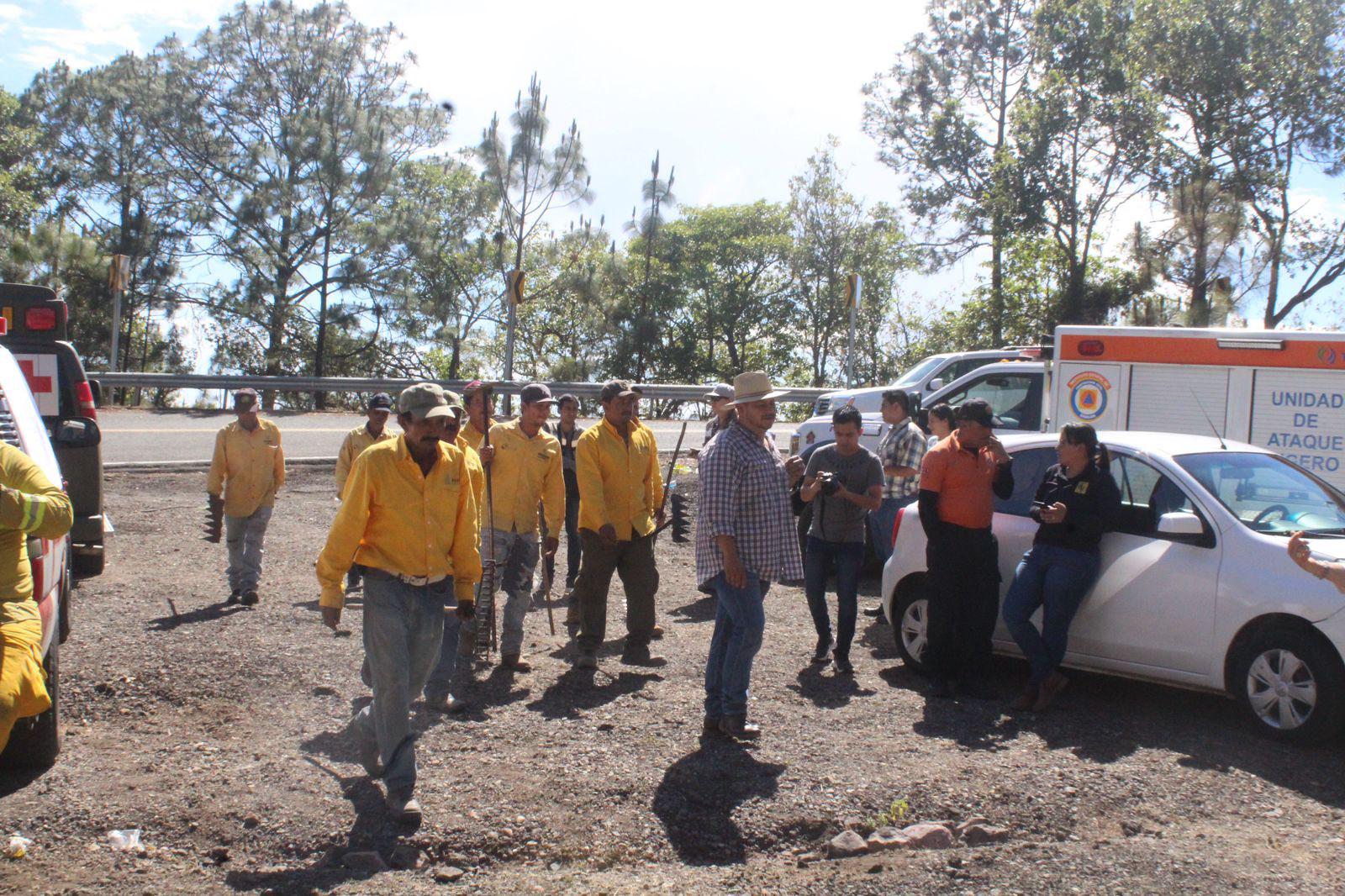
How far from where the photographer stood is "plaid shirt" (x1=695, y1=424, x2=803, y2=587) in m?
5.90

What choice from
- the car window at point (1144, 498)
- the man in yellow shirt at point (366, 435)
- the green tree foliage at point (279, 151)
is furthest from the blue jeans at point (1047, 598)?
the green tree foliage at point (279, 151)

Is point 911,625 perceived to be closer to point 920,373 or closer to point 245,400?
point 245,400

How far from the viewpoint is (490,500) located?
7.44 m

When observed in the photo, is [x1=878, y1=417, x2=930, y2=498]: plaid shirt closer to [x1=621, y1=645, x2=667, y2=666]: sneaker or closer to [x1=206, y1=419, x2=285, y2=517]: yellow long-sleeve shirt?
[x1=621, y1=645, x2=667, y2=666]: sneaker

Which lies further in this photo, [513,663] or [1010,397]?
[1010,397]

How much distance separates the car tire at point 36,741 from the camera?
5398 millimetres

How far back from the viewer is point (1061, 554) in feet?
21.8

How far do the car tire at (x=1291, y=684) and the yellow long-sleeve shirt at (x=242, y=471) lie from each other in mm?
6972

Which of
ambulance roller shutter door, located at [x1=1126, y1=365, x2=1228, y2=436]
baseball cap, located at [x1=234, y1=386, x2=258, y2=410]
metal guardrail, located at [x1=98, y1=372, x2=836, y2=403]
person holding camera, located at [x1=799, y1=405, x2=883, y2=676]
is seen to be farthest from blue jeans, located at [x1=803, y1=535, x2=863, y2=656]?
metal guardrail, located at [x1=98, y1=372, x2=836, y2=403]

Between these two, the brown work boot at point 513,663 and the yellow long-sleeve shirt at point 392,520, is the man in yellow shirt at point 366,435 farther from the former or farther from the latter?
the yellow long-sleeve shirt at point 392,520

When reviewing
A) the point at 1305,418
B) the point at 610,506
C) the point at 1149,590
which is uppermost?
the point at 1305,418

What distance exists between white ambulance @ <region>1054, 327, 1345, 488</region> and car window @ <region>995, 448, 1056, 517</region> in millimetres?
3570

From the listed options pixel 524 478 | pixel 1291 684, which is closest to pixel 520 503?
pixel 524 478

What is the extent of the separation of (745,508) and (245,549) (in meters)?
5.15
